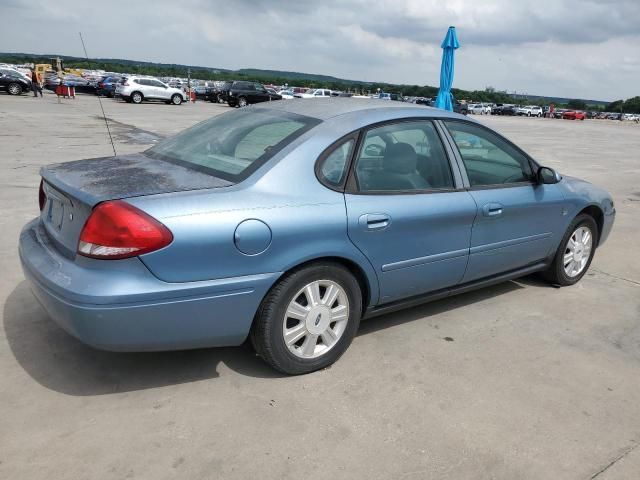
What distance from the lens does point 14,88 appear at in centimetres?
3231

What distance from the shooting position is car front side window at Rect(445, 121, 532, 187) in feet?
12.3

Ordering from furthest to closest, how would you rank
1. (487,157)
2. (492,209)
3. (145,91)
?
(145,91)
(487,157)
(492,209)

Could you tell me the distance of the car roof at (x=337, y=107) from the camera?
3385 mm

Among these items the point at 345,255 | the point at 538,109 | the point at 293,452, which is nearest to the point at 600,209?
the point at 345,255

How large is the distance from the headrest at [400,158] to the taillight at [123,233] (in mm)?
1503

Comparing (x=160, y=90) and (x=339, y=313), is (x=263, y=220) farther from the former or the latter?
(x=160, y=90)

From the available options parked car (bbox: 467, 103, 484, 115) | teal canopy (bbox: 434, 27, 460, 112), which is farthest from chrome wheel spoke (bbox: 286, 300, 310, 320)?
parked car (bbox: 467, 103, 484, 115)

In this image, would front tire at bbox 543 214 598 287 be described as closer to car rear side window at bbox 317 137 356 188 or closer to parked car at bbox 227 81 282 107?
car rear side window at bbox 317 137 356 188

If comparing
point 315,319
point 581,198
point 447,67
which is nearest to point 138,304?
point 315,319

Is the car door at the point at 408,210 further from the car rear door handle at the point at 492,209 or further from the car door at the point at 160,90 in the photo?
the car door at the point at 160,90

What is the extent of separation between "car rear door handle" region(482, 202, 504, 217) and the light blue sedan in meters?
0.01

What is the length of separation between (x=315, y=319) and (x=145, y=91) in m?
32.7

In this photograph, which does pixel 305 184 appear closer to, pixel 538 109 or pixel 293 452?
pixel 293 452

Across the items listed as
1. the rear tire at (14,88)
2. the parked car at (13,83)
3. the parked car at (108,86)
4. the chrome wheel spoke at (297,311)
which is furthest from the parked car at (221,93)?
the chrome wheel spoke at (297,311)
